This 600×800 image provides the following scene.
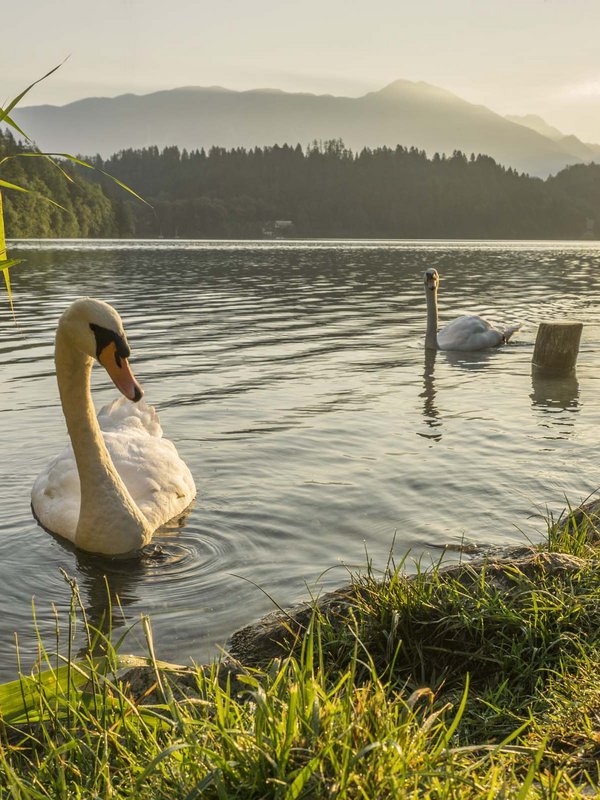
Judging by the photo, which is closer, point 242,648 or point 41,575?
point 242,648

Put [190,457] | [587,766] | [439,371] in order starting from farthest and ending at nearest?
1. [439,371]
2. [190,457]
3. [587,766]

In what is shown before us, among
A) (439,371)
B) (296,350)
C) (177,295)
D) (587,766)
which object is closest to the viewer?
(587,766)

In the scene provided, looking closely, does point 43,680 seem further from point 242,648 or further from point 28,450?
point 28,450

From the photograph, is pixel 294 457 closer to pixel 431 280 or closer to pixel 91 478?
pixel 91 478

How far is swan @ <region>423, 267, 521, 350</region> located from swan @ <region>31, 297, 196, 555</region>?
10572 millimetres

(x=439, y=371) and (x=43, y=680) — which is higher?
(x=43, y=680)

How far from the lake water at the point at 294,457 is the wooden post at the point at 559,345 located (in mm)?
355

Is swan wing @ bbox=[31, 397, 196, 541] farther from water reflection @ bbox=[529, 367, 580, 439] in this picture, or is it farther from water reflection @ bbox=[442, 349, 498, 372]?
water reflection @ bbox=[442, 349, 498, 372]

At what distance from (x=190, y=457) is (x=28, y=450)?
1962 millimetres

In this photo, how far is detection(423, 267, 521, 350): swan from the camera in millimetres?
17609

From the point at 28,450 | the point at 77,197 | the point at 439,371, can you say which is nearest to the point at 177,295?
the point at 439,371

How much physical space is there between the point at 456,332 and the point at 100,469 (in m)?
12.8

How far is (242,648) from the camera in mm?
4688

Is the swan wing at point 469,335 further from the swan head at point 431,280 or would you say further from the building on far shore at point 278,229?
the building on far shore at point 278,229
